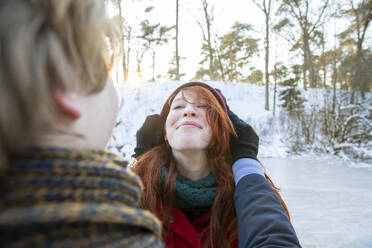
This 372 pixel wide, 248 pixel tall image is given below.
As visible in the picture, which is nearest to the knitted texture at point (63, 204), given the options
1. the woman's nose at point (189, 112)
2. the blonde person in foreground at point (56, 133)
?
the blonde person in foreground at point (56, 133)

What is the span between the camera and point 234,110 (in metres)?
13.3

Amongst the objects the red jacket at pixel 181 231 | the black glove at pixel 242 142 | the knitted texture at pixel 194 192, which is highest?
the black glove at pixel 242 142

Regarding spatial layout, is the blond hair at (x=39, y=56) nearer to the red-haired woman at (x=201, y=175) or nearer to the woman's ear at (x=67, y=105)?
the woman's ear at (x=67, y=105)

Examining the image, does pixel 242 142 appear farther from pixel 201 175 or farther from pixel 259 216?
pixel 259 216

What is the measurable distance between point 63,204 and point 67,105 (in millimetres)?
167

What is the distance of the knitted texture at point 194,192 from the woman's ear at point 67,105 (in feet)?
3.48

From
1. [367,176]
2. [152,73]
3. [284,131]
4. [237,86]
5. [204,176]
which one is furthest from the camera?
[152,73]

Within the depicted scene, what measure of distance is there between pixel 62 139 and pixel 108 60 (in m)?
0.19

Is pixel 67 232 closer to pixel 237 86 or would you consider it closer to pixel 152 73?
pixel 237 86

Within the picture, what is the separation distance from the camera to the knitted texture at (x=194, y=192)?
139 cm

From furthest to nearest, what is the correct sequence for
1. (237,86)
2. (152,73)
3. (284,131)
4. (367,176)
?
(152,73) → (237,86) → (284,131) → (367,176)

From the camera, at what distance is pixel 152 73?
20531mm

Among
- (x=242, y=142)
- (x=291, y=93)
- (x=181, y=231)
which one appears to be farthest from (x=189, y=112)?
(x=291, y=93)

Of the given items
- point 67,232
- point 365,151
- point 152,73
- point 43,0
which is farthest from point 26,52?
point 152,73
